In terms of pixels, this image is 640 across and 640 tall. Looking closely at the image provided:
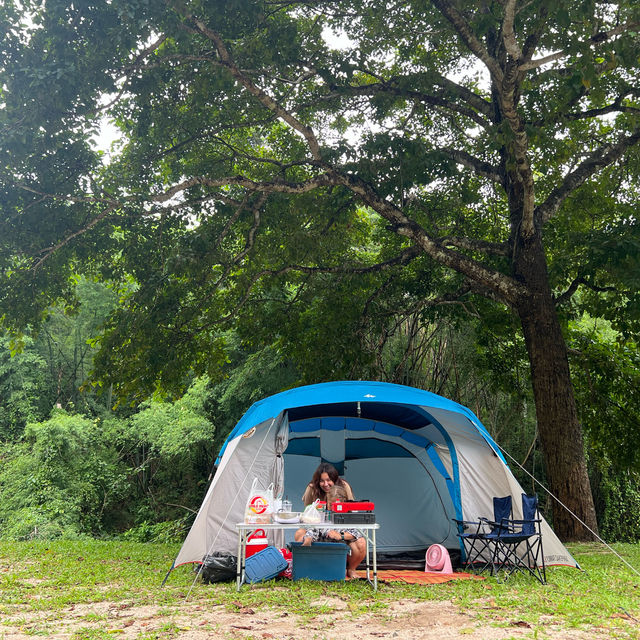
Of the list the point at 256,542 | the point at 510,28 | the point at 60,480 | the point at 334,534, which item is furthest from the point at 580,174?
the point at 60,480

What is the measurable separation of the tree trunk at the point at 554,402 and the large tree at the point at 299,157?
0.07ft

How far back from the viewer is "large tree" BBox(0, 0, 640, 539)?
18.6ft

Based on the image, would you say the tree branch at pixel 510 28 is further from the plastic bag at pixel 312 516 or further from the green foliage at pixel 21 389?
the green foliage at pixel 21 389

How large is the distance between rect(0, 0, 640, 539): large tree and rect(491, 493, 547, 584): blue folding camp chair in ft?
5.32

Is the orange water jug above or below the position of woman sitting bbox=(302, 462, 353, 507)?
below

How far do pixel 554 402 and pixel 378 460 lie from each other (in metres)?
2.09

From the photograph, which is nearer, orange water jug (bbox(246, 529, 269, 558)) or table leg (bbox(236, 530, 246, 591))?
table leg (bbox(236, 530, 246, 591))

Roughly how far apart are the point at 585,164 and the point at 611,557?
4.53 metres

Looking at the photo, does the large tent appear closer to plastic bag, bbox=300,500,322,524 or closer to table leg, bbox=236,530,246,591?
table leg, bbox=236,530,246,591

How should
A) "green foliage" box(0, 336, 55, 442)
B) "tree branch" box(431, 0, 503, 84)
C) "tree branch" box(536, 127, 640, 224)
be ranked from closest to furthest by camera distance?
"tree branch" box(431, 0, 503, 84) < "tree branch" box(536, 127, 640, 224) < "green foliage" box(0, 336, 55, 442)

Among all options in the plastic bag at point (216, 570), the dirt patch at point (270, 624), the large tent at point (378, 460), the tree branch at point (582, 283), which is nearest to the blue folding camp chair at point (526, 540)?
the large tent at point (378, 460)

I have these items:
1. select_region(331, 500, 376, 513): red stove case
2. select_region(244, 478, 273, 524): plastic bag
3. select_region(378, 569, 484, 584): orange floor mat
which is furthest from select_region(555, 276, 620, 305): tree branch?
select_region(244, 478, 273, 524): plastic bag

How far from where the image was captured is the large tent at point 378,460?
5.43m

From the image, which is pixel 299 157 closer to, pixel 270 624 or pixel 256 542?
pixel 256 542
